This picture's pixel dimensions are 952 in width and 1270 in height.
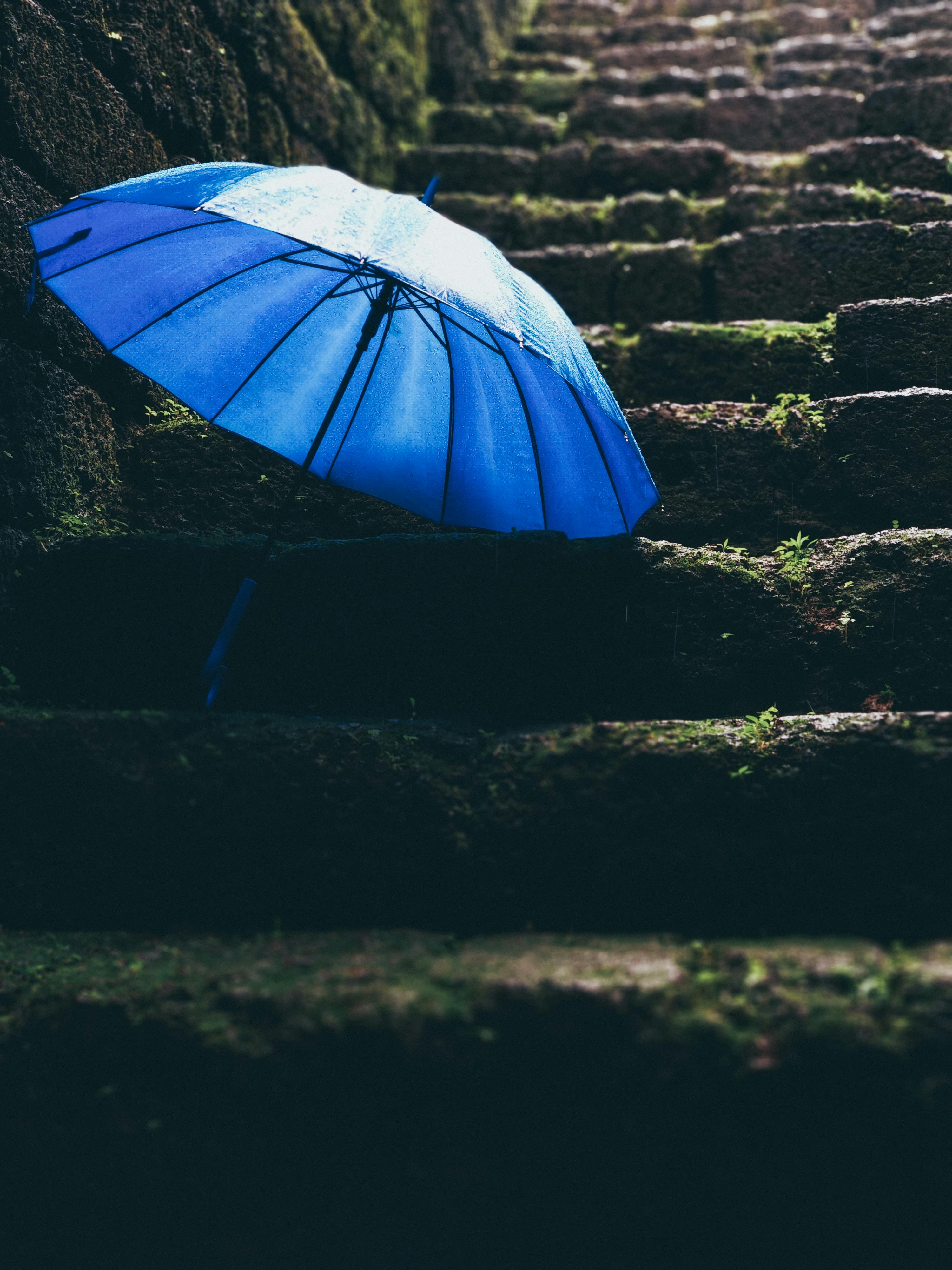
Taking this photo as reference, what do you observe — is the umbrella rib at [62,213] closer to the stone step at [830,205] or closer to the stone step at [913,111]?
the stone step at [830,205]

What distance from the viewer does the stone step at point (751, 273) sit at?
10.3ft

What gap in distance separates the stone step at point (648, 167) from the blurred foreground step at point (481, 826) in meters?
3.01

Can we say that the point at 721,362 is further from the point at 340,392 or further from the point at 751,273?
the point at 340,392

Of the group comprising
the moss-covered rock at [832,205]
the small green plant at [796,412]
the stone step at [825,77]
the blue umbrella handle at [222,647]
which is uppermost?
the stone step at [825,77]

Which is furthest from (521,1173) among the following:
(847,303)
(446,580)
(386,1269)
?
(847,303)

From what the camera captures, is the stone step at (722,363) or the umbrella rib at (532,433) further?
→ the stone step at (722,363)

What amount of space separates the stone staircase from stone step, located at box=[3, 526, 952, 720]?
0.03 ft

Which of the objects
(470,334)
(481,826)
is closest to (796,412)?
(470,334)

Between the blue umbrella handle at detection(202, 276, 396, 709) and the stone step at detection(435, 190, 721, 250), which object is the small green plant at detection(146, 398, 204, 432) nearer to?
the blue umbrella handle at detection(202, 276, 396, 709)

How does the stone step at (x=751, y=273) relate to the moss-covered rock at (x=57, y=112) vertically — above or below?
below

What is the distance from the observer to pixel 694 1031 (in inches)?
56.6

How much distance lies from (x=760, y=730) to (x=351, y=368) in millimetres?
1320

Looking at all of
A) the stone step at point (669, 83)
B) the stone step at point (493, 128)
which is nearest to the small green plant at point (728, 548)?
the stone step at point (493, 128)

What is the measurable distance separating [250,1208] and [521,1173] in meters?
0.46
